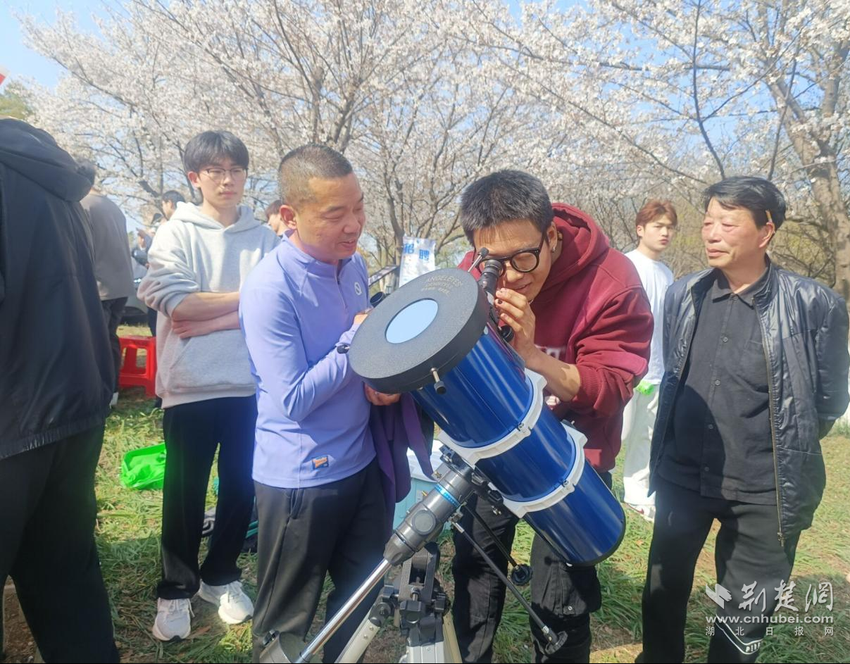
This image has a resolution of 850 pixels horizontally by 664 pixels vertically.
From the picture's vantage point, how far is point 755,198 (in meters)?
2.19

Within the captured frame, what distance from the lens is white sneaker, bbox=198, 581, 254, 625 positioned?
8.69 feet

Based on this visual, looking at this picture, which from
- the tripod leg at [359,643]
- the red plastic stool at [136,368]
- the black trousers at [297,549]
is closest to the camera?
the tripod leg at [359,643]

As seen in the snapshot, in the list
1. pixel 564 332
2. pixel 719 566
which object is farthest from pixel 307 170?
pixel 719 566

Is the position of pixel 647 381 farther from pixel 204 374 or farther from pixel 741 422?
pixel 204 374

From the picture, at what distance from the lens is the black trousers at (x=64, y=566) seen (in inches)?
73.2

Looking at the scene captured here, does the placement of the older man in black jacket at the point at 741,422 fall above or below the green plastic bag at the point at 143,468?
above

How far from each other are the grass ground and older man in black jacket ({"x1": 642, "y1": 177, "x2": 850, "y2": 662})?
68 cm

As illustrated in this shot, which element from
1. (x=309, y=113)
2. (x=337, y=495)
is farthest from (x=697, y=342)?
(x=309, y=113)

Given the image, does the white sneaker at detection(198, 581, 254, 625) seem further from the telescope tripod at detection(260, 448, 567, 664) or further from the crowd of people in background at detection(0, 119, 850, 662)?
the telescope tripod at detection(260, 448, 567, 664)

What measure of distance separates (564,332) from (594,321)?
13 cm

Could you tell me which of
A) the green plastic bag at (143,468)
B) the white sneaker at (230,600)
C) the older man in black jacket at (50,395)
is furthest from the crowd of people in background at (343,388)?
the green plastic bag at (143,468)

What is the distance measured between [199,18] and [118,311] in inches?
235

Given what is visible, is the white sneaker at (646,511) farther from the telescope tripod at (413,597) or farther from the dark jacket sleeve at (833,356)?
the telescope tripod at (413,597)

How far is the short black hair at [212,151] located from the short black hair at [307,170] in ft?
2.77
